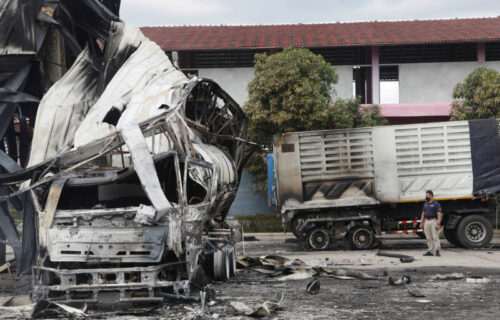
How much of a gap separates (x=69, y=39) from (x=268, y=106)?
27.4 ft

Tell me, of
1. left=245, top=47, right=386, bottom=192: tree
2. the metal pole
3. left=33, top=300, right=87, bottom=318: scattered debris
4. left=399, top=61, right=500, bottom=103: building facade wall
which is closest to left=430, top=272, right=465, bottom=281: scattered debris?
left=33, top=300, right=87, bottom=318: scattered debris

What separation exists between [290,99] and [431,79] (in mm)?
9025

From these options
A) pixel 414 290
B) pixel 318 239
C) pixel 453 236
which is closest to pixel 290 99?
pixel 318 239

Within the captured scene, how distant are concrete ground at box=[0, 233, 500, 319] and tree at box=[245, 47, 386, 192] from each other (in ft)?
23.9

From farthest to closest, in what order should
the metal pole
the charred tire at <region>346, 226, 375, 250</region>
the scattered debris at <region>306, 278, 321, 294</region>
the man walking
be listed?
the charred tire at <region>346, 226, 375, 250</region>, the man walking, the metal pole, the scattered debris at <region>306, 278, 321, 294</region>

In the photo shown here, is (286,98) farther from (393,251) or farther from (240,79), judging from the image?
(393,251)

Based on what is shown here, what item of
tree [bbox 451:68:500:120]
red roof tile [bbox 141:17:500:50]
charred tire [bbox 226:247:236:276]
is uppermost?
red roof tile [bbox 141:17:500:50]

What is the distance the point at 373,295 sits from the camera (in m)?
8.97

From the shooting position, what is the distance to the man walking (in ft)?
47.2

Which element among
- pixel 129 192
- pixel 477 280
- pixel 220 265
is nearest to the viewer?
pixel 129 192

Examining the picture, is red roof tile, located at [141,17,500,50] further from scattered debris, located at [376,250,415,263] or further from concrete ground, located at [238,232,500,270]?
scattered debris, located at [376,250,415,263]

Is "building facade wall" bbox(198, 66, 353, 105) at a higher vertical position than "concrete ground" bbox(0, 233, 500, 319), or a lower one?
higher

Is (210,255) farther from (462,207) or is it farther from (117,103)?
(462,207)

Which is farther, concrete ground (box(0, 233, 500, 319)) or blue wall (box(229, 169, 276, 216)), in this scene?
blue wall (box(229, 169, 276, 216))
